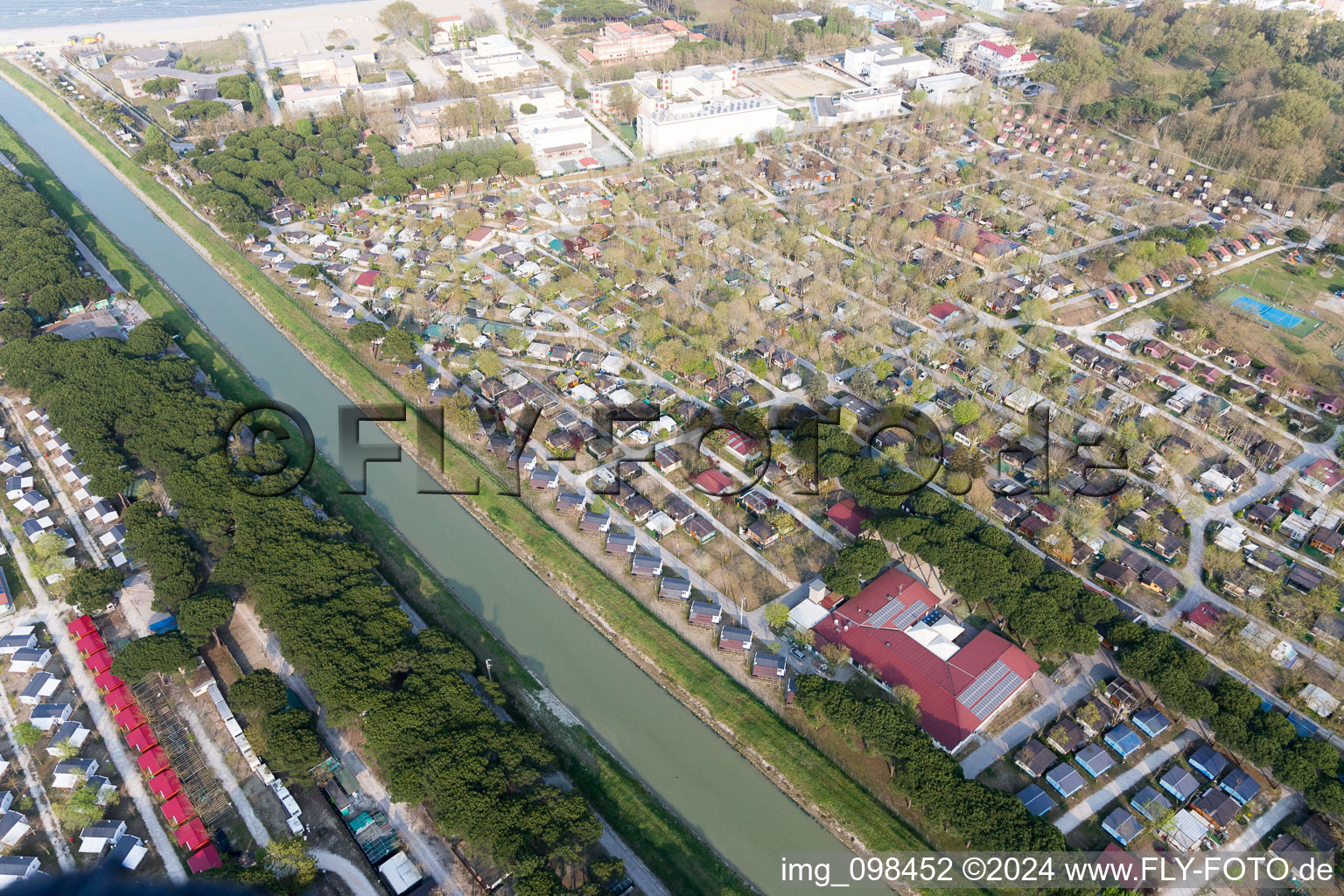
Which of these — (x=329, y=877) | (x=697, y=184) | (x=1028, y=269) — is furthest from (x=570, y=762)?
(x=697, y=184)

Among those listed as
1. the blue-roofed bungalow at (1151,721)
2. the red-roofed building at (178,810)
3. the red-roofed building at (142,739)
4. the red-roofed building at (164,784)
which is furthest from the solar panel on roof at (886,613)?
the red-roofed building at (142,739)

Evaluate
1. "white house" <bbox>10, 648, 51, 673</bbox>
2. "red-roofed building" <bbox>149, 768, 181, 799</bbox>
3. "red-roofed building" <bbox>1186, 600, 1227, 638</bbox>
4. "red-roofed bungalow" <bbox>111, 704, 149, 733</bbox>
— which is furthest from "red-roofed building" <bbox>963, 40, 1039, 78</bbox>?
"white house" <bbox>10, 648, 51, 673</bbox>

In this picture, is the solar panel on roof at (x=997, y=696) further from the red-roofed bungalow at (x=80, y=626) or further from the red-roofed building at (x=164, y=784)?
the red-roofed bungalow at (x=80, y=626)

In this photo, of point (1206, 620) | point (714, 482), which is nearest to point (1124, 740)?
point (1206, 620)

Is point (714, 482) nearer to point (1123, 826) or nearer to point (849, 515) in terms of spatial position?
point (849, 515)

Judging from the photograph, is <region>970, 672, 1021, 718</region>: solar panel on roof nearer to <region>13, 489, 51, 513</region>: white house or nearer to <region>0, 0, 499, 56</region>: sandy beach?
<region>13, 489, 51, 513</region>: white house
